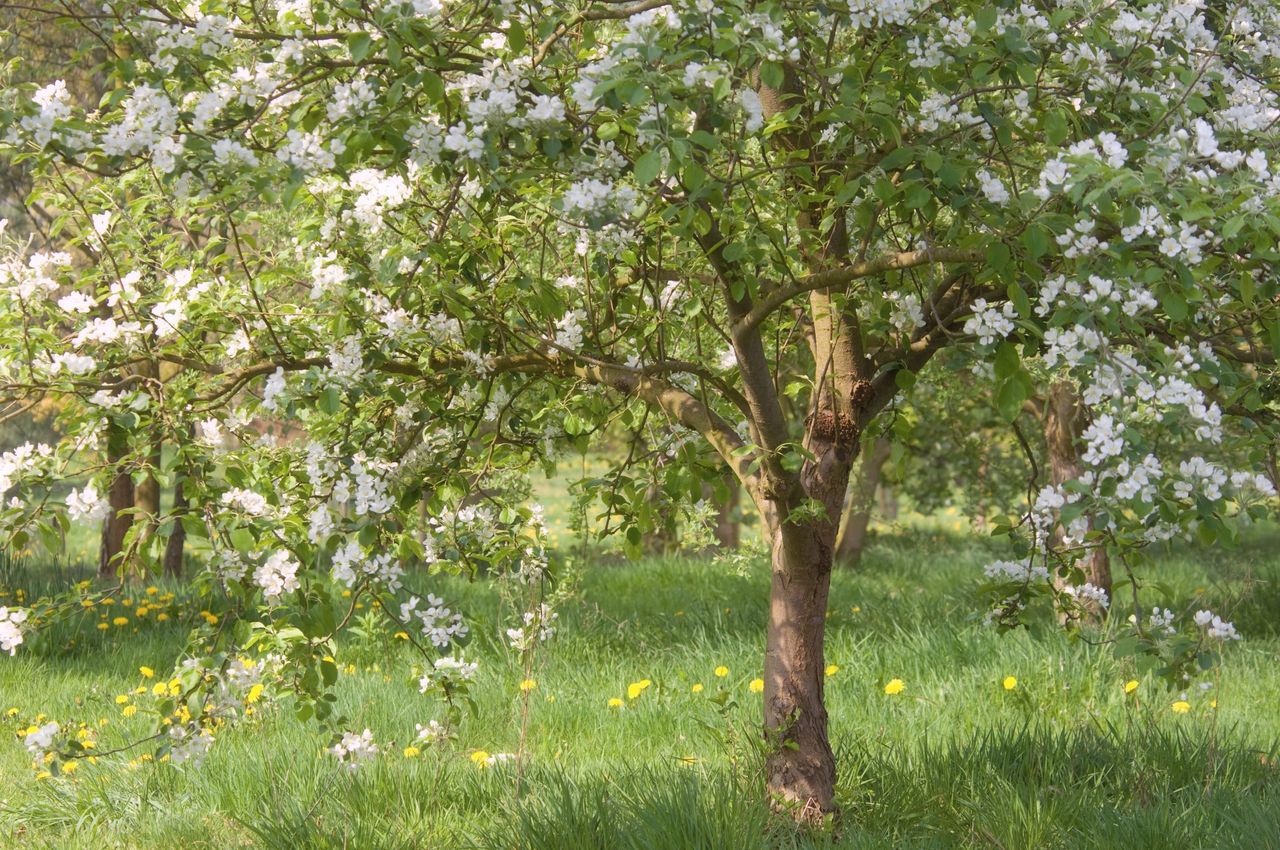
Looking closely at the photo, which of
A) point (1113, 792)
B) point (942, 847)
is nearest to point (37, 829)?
point (942, 847)

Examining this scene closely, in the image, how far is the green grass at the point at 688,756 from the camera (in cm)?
369

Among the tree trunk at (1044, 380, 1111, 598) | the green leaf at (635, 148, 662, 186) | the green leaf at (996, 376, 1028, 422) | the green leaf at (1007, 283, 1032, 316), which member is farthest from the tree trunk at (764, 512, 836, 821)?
the tree trunk at (1044, 380, 1111, 598)

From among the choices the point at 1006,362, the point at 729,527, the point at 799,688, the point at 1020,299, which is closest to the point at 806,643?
the point at 799,688

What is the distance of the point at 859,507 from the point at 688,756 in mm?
6406

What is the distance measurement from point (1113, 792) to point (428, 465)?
2700 millimetres

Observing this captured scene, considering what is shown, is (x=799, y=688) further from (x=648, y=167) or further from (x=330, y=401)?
(x=648, y=167)

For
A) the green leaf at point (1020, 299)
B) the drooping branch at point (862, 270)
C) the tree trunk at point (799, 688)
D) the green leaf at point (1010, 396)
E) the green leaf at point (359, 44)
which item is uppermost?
the green leaf at point (359, 44)

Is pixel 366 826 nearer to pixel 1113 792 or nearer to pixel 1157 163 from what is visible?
pixel 1113 792

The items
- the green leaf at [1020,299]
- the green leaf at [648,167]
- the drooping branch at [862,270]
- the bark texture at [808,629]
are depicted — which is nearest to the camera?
the green leaf at [648,167]

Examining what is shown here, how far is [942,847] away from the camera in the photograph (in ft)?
12.0

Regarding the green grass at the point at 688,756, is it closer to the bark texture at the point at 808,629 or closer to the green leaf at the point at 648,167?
the bark texture at the point at 808,629

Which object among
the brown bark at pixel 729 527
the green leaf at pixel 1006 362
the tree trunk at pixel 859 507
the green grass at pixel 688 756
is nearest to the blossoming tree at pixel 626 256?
the green leaf at pixel 1006 362

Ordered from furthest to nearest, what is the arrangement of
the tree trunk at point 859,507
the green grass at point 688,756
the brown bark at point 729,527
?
1. the brown bark at point 729,527
2. the tree trunk at point 859,507
3. the green grass at point 688,756

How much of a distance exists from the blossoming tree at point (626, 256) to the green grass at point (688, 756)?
0.50 m
